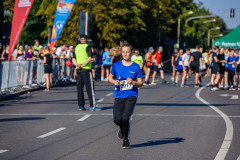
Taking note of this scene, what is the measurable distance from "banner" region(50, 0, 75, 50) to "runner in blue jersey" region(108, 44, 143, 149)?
14.1m

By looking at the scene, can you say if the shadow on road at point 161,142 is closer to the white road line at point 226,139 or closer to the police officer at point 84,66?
the white road line at point 226,139

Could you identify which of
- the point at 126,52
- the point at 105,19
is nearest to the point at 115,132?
the point at 126,52

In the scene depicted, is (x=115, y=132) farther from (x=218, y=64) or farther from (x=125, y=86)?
(x=218, y=64)

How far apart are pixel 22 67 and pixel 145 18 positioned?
3354 centimetres

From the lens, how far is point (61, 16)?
870 inches

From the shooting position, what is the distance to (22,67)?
20.3 meters

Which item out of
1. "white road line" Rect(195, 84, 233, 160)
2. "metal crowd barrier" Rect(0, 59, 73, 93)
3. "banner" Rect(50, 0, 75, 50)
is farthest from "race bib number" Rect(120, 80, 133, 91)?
"banner" Rect(50, 0, 75, 50)

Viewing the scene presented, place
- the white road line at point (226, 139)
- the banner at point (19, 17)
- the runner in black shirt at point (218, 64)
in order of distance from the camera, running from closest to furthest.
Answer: the white road line at point (226, 139) < the banner at point (19, 17) < the runner in black shirt at point (218, 64)

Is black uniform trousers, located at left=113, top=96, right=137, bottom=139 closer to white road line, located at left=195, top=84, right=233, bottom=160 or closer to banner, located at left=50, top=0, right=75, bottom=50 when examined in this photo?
white road line, located at left=195, top=84, right=233, bottom=160

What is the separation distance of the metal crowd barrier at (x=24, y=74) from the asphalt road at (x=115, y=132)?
280 centimetres

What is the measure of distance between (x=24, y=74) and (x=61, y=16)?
9.86 feet

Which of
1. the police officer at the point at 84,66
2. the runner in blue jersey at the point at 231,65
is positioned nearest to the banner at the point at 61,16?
the runner in blue jersey at the point at 231,65

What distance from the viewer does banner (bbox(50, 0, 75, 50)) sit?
22000 mm

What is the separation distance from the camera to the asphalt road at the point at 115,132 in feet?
24.7
